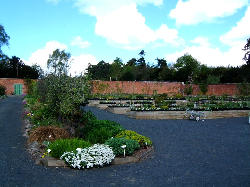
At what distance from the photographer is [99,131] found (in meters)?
7.93

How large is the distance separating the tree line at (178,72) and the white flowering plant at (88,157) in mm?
31670

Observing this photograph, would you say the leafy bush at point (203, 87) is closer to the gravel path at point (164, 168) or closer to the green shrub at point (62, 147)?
the gravel path at point (164, 168)

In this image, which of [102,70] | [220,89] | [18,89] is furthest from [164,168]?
[102,70]

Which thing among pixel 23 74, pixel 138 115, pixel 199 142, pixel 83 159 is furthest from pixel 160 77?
pixel 83 159

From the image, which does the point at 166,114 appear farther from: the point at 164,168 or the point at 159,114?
the point at 164,168

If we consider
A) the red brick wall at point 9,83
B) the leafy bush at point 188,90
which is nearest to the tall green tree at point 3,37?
the red brick wall at point 9,83

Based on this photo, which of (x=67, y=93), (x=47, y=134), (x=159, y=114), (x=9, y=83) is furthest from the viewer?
(x=9, y=83)

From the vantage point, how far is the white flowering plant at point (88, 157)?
5.77 metres

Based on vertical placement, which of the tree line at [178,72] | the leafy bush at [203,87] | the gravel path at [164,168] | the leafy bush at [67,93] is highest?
the tree line at [178,72]

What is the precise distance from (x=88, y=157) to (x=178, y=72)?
4445 centimetres

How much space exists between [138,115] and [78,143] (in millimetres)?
8029

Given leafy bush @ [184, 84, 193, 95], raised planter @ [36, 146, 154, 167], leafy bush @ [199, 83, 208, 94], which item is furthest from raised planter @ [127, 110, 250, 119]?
leafy bush @ [199, 83, 208, 94]

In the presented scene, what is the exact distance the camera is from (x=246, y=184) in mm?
4848

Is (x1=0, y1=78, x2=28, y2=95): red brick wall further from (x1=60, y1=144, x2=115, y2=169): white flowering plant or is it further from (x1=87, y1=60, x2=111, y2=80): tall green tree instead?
(x1=60, y1=144, x2=115, y2=169): white flowering plant
